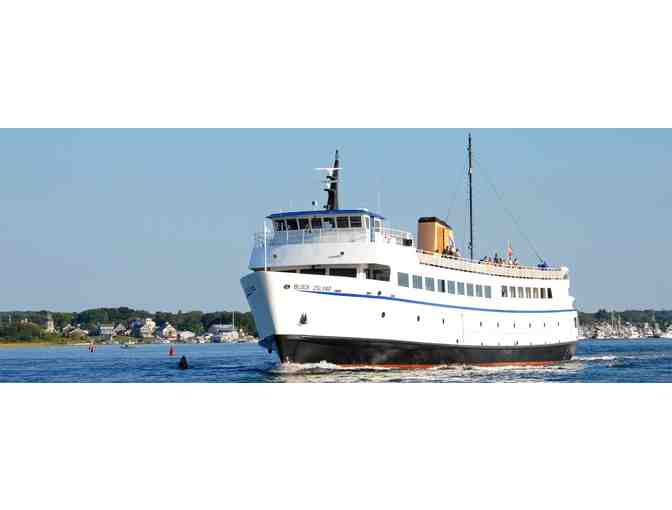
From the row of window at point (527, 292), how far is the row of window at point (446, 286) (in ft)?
5.99

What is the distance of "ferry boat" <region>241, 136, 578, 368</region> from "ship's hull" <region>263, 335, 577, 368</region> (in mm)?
34

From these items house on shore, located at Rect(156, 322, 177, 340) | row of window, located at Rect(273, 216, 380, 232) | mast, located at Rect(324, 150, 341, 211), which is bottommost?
house on shore, located at Rect(156, 322, 177, 340)

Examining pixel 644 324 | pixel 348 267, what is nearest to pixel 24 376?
pixel 348 267

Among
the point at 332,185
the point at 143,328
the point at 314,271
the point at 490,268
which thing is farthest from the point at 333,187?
the point at 143,328

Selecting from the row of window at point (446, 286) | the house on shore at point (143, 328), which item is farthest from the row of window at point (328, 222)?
the house on shore at point (143, 328)

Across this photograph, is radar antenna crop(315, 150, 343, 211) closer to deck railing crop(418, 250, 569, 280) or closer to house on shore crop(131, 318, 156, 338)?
deck railing crop(418, 250, 569, 280)

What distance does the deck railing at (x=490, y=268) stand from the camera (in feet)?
117

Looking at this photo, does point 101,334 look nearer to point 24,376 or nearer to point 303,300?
point 24,376

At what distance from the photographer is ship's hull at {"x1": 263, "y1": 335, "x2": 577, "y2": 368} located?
30172mm

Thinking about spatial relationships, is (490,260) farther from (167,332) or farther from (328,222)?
(167,332)

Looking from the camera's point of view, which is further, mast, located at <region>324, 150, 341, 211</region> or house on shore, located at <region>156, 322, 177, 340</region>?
house on shore, located at <region>156, 322, 177, 340</region>

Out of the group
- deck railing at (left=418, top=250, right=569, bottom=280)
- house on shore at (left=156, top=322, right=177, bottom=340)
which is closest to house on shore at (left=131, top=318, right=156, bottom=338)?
house on shore at (left=156, top=322, right=177, bottom=340)

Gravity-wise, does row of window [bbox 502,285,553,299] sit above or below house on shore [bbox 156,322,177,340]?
above
